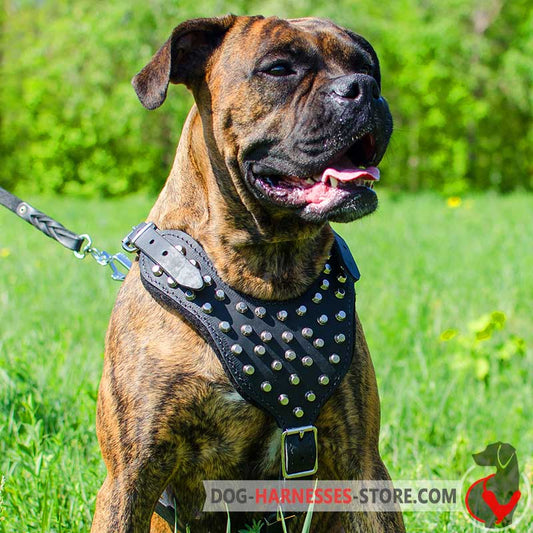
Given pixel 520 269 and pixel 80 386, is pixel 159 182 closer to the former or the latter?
pixel 520 269

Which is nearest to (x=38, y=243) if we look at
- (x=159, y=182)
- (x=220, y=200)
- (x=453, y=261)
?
(x=453, y=261)

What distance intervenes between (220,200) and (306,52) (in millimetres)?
556

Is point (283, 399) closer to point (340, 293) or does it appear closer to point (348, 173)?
point (340, 293)

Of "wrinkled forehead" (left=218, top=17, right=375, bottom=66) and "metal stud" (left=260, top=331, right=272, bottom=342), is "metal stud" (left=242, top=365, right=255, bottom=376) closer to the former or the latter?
"metal stud" (left=260, top=331, right=272, bottom=342)

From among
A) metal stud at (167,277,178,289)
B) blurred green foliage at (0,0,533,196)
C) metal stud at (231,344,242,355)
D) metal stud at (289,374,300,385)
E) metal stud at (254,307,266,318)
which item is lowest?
metal stud at (289,374,300,385)

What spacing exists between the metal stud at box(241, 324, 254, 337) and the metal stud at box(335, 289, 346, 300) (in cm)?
33

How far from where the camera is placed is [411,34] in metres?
21.4

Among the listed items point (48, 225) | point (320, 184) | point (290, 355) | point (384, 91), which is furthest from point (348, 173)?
point (384, 91)

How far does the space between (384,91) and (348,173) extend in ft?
64.4

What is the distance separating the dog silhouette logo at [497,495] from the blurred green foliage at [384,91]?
16.6 meters

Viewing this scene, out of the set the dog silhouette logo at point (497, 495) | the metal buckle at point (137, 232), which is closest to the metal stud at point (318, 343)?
the metal buckle at point (137, 232)

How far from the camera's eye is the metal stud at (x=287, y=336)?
2322mm

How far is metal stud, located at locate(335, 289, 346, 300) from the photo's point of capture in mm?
2451

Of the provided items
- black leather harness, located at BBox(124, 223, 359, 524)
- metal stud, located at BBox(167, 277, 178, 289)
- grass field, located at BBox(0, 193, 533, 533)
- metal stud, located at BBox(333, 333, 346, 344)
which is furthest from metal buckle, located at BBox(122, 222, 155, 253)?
grass field, located at BBox(0, 193, 533, 533)
